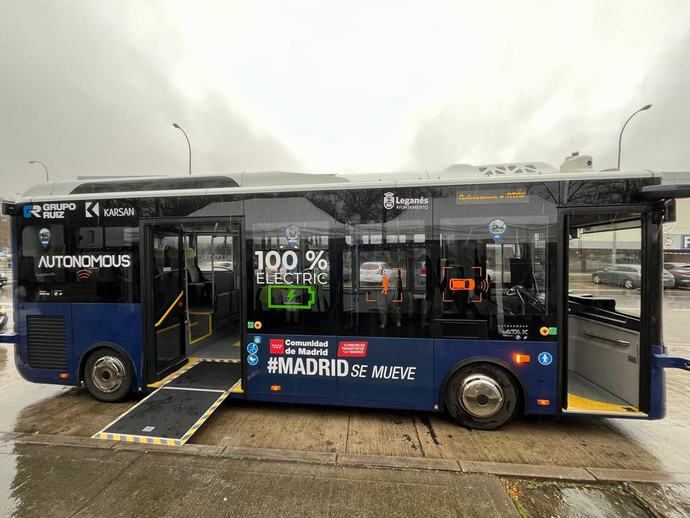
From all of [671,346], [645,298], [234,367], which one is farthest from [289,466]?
[671,346]

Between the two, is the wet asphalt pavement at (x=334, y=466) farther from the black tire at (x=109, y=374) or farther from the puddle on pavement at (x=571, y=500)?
the black tire at (x=109, y=374)

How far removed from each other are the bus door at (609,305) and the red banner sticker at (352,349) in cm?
215

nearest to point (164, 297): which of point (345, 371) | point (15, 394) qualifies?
point (15, 394)

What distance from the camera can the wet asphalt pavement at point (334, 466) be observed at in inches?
102

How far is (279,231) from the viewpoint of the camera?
3.88 meters

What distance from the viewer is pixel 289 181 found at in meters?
4.01

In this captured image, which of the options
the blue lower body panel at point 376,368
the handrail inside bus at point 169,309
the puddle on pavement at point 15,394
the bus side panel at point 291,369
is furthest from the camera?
Result: the handrail inside bus at point 169,309

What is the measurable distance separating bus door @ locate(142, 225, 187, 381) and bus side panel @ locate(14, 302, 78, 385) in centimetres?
111

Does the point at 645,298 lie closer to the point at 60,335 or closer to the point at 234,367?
the point at 234,367

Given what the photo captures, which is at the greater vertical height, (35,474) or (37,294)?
(37,294)

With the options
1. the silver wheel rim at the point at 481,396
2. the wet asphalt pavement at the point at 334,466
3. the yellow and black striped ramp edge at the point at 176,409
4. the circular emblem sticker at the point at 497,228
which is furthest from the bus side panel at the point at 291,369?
the circular emblem sticker at the point at 497,228

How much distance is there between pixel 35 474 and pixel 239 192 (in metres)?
3.34

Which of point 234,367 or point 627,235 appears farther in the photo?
point 234,367

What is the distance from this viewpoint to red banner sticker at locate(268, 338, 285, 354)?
391 cm
